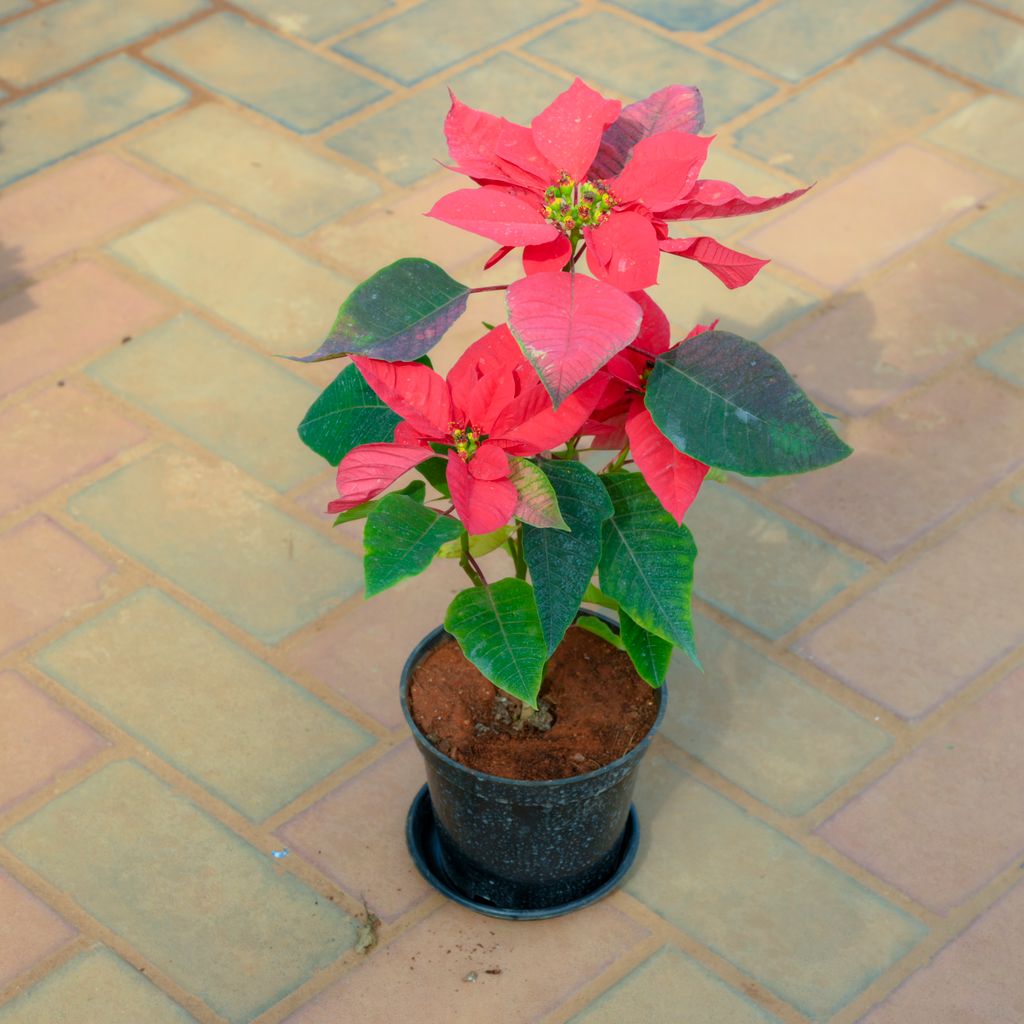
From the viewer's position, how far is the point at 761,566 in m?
2.31

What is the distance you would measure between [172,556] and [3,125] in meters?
1.30

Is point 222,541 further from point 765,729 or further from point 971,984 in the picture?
point 971,984

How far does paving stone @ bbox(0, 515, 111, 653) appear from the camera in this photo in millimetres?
2215

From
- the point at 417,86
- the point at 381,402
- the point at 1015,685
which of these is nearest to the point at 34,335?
the point at 417,86

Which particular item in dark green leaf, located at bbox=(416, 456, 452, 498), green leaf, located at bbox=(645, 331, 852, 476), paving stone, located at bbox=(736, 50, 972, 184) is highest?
green leaf, located at bbox=(645, 331, 852, 476)

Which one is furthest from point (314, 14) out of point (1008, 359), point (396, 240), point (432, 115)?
point (1008, 359)

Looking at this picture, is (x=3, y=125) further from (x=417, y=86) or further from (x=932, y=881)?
(x=932, y=881)

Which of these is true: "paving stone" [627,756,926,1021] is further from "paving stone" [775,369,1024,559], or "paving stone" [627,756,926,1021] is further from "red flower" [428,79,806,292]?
"red flower" [428,79,806,292]

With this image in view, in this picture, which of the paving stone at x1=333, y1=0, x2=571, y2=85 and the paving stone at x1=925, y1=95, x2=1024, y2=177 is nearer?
the paving stone at x1=925, y1=95, x2=1024, y2=177

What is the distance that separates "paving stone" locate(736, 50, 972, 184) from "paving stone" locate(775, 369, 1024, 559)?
22.8 inches

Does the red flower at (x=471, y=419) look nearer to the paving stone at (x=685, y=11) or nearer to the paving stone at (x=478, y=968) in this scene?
the paving stone at (x=478, y=968)

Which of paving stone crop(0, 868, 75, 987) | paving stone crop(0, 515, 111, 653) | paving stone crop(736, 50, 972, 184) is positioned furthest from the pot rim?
paving stone crop(736, 50, 972, 184)

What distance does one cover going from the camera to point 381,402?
1.54 meters

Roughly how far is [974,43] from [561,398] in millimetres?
2563
